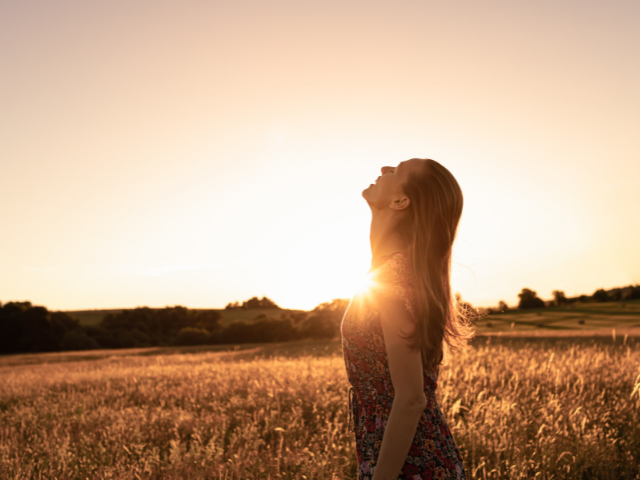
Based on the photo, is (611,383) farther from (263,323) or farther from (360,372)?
(263,323)

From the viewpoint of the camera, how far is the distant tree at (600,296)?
195 ft

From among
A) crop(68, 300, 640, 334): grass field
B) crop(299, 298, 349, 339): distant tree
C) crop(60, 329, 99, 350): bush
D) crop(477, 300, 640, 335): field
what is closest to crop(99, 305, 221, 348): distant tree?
crop(60, 329, 99, 350): bush

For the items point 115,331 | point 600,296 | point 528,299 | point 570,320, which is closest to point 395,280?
point 570,320

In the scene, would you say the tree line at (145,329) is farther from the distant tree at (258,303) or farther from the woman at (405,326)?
the woman at (405,326)

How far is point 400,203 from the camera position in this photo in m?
1.94

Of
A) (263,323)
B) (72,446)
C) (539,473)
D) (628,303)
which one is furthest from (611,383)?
(628,303)

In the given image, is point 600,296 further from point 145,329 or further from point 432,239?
point 432,239

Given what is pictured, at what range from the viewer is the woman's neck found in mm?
1994

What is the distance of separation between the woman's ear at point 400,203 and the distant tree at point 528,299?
208ft

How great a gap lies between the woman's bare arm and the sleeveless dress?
9 centimetres

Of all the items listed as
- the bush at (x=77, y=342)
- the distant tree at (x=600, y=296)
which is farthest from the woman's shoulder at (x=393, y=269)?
the distant tree at (x=600, y=296)

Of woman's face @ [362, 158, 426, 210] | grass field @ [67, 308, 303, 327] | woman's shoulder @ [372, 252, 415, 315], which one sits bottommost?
grass field @ [67, 308, 303, 327]

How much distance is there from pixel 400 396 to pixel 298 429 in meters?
4.13

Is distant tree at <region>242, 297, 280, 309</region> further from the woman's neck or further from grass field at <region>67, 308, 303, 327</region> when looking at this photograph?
the woman's neck
